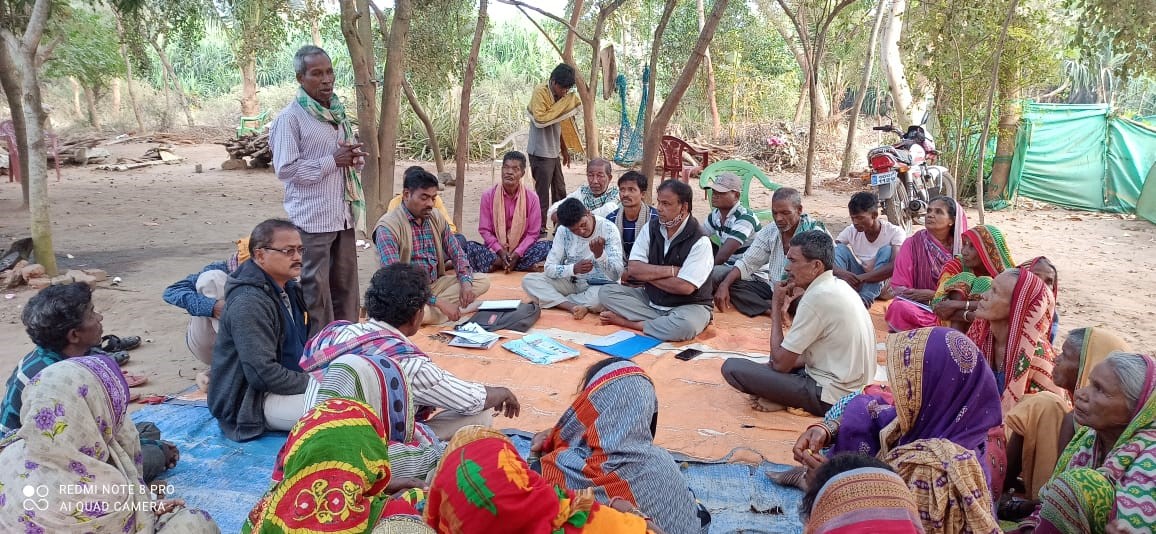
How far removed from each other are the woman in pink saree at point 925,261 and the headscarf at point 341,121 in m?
3.61

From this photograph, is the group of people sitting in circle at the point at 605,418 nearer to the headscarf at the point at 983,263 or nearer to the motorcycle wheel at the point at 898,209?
the headscarf at the point at 983,263

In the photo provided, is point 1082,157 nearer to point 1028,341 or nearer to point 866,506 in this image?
point 1028,341

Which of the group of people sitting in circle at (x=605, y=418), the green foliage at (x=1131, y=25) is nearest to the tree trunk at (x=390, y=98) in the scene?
the group of people sitting in circle at (x=605, y=418)

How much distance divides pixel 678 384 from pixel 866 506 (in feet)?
9.16

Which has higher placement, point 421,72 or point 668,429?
point 421,72

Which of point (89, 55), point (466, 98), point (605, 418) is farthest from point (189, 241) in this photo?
point (89, 55)

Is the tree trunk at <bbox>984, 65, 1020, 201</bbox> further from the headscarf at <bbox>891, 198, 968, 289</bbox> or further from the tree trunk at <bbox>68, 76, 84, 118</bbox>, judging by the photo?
the tree trunk at <bbox>68, 76, 84, 118</bbox>

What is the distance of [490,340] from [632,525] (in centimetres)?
321

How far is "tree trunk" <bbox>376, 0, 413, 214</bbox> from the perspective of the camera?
259 inches

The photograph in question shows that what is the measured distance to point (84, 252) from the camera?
785 centimetres

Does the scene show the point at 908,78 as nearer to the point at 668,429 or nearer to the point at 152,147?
the point at 668,429

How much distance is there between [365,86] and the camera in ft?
20.6

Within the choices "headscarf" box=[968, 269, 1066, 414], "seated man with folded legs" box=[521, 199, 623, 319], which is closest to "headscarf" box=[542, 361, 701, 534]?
"headscarf" box=[968, 269, 1066, 414]

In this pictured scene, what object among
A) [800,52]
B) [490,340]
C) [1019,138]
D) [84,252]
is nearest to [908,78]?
[1019,138]
